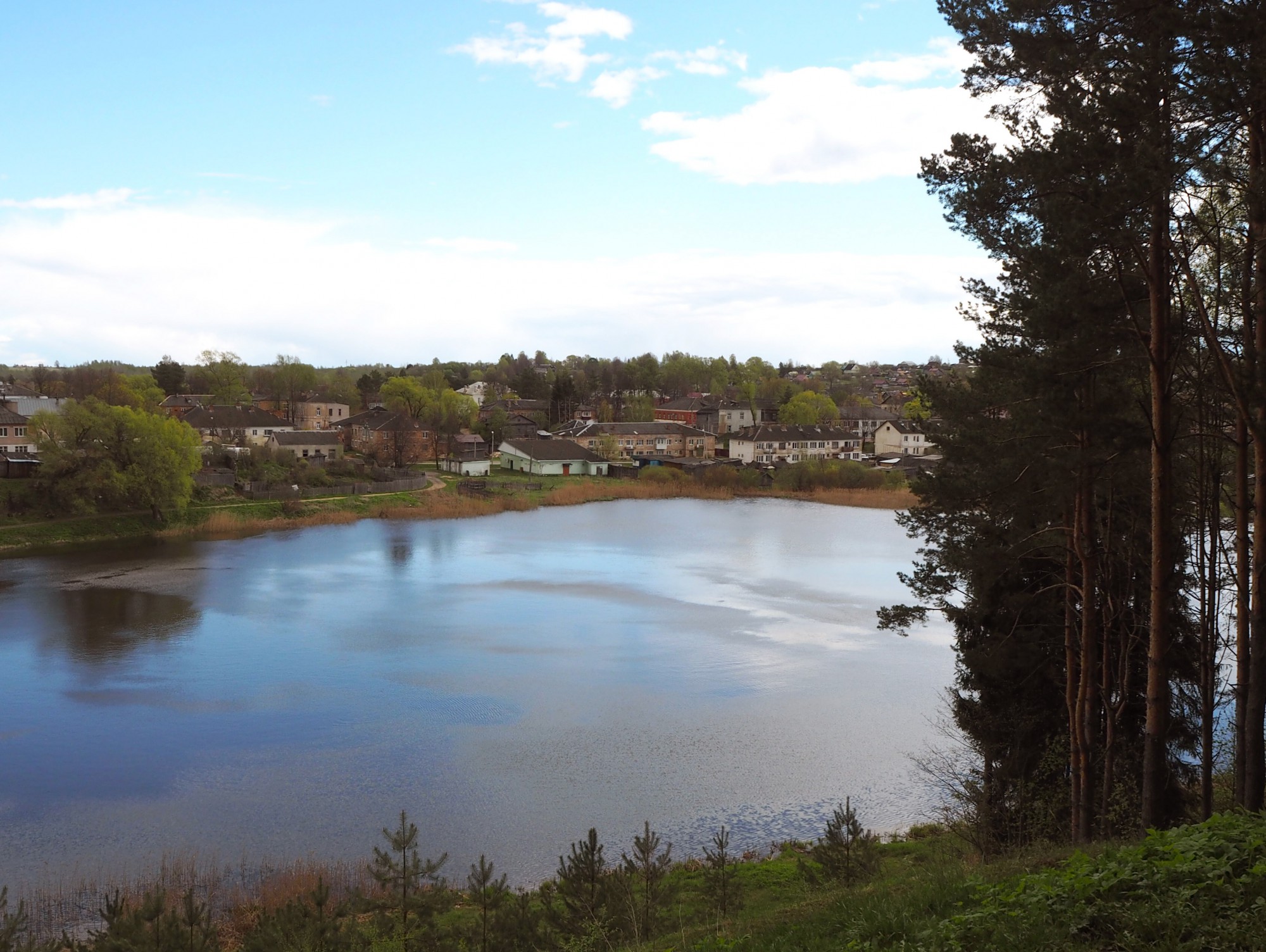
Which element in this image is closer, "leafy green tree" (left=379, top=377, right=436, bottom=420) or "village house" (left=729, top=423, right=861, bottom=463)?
"village house" (left=729, top=423, right=861, bottom=463)

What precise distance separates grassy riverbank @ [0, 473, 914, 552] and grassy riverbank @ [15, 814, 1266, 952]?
74.4 ft

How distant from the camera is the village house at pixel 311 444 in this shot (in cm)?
4278

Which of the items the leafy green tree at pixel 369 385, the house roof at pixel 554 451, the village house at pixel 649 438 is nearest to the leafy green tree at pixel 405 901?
the house roof at pixel 554 451

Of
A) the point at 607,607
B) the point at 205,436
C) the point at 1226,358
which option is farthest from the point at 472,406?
the point at 1226,358

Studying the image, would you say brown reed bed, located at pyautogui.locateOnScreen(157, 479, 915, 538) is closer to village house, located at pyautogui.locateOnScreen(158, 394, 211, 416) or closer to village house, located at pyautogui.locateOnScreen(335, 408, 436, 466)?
village house, located at pyautogui.locateOnScreen(335, 408, 436, 466)

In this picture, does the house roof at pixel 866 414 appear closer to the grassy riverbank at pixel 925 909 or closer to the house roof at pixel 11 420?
the house roof at pixel 11 420

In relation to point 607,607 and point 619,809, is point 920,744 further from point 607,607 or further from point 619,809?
point 607,607

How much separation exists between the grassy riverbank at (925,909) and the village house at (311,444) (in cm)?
3645

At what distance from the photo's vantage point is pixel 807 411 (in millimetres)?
58188

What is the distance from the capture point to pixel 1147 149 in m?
5.06

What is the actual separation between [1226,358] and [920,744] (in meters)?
7.50

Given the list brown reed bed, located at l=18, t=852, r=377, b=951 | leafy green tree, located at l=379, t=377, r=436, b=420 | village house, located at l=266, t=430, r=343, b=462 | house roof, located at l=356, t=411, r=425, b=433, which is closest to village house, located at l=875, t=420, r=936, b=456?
house roof, located at l=356, t=411, r=425, b=433

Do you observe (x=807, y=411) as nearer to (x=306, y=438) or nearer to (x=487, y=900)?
(x=306, y=438)

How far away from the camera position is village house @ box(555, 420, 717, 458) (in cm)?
5134
